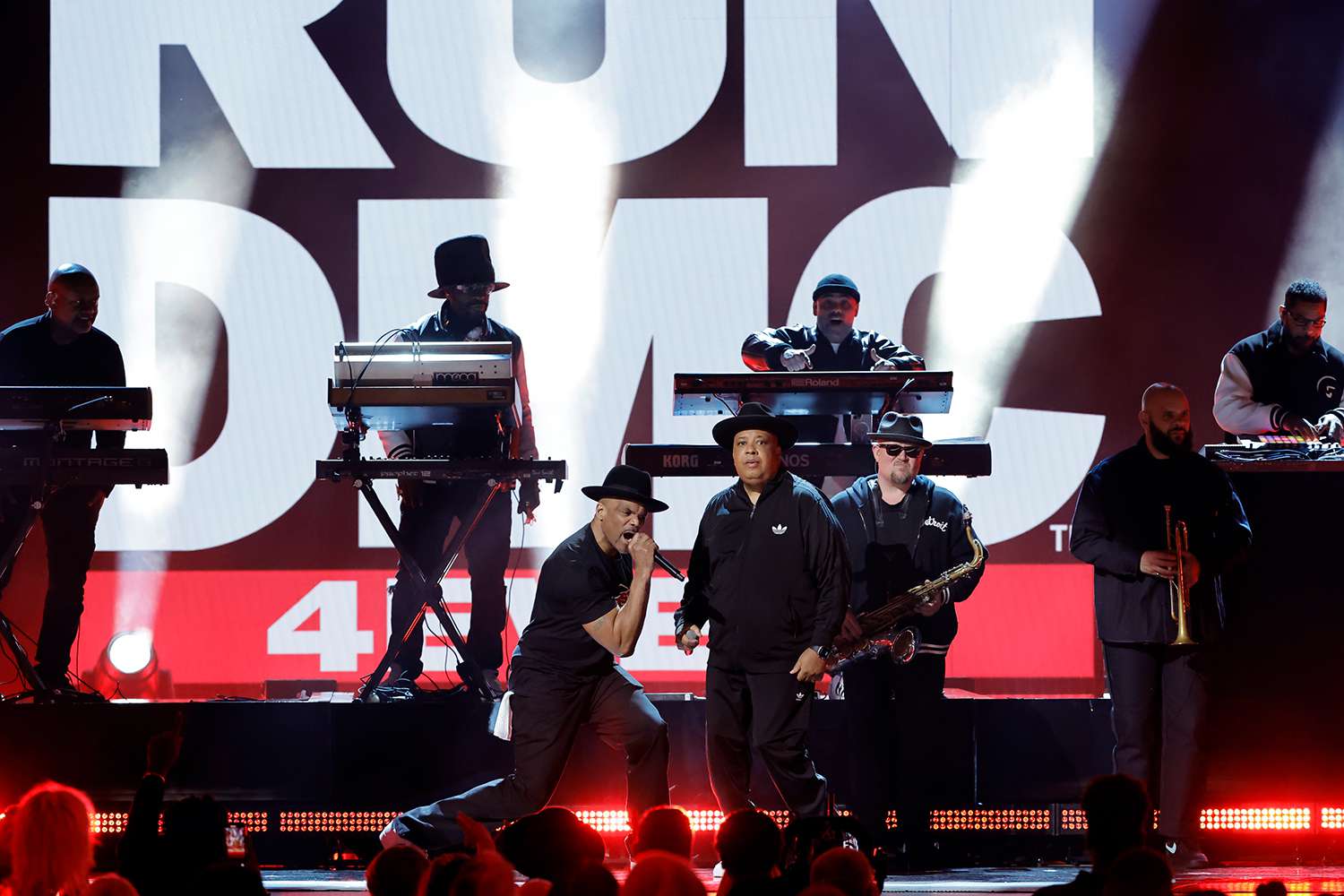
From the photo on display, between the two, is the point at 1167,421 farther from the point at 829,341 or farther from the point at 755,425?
the point at 829,341

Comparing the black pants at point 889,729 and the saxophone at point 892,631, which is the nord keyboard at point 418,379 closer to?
the saxophone at point 892,631

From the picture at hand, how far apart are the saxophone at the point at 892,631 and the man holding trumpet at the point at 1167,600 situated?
27.2 inches

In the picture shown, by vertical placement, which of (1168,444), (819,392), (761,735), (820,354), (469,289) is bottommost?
(761,735)

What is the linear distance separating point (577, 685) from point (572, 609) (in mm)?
325

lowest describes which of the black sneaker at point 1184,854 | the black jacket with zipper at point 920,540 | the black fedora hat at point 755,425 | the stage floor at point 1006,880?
the stage floor at point 1006,880

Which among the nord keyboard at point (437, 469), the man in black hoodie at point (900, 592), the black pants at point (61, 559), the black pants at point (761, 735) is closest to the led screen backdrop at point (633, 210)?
the black pants at point (61, 559)

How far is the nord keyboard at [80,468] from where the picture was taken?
6.86 meters

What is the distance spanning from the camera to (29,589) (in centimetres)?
973

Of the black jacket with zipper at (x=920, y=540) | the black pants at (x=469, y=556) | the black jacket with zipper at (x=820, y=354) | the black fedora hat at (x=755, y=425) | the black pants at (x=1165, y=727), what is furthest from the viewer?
the black jacket with zipper at (x=820, y=354)

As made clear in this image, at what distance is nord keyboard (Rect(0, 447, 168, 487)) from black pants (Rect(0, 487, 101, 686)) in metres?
0.22

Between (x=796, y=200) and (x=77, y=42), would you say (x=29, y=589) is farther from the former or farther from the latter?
(x=796, y=200)

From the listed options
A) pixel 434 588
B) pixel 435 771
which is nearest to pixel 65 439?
pixel 434 588

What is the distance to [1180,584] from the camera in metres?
6.39

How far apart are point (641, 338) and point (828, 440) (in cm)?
262
